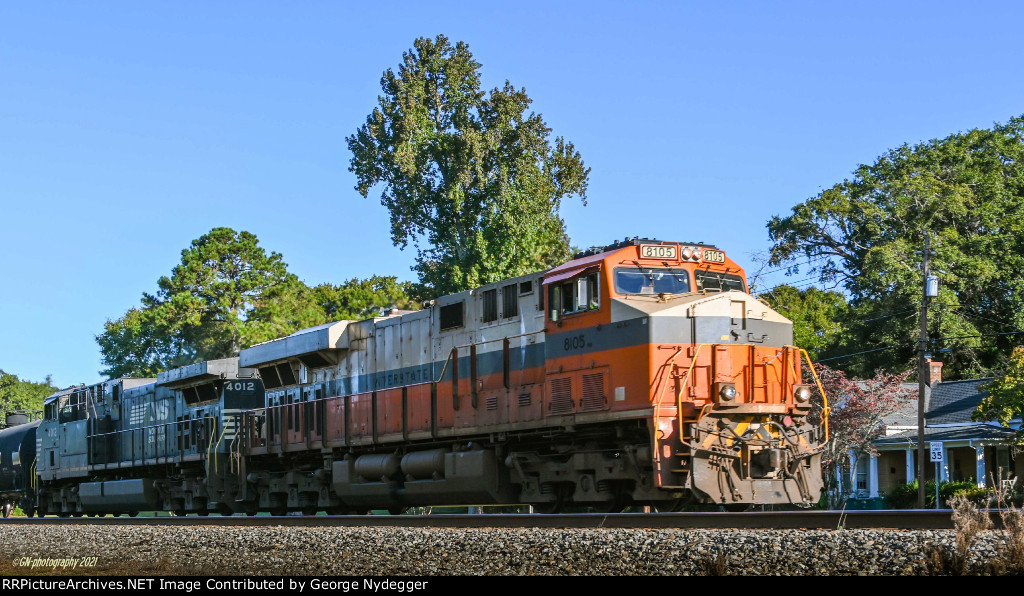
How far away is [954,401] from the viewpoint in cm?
4022

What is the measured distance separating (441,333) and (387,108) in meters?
25.9

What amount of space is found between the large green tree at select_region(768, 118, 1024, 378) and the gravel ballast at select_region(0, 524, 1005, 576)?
33930mm

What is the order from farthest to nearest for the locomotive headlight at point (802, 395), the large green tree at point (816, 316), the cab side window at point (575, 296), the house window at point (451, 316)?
the large green tree at point (816, 316) < the house window at point (451, 316) < the cab side window at point (575, 296) < the locomotive headlight at point (802, 395)

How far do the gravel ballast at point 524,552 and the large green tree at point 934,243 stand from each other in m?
33.9

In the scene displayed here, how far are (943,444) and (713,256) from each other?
2405 centimetres

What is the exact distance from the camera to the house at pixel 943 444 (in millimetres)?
36062

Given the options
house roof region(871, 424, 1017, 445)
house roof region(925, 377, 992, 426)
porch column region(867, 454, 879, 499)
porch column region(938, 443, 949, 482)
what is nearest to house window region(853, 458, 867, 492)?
porch column region(867, 454, 879, 499)

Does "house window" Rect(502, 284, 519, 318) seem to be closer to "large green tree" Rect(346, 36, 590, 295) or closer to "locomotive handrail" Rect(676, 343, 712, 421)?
"locomotive handrail" Rect(676, 343, 712, 421)

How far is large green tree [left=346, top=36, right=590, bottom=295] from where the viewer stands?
134ft

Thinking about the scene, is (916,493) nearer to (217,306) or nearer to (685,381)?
(685,381)

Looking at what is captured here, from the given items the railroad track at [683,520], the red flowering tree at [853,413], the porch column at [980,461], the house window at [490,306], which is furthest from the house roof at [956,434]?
the railroad track at [683,520]

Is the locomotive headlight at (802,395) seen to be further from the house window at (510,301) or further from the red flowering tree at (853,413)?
the red flowering tree at (853,413)
